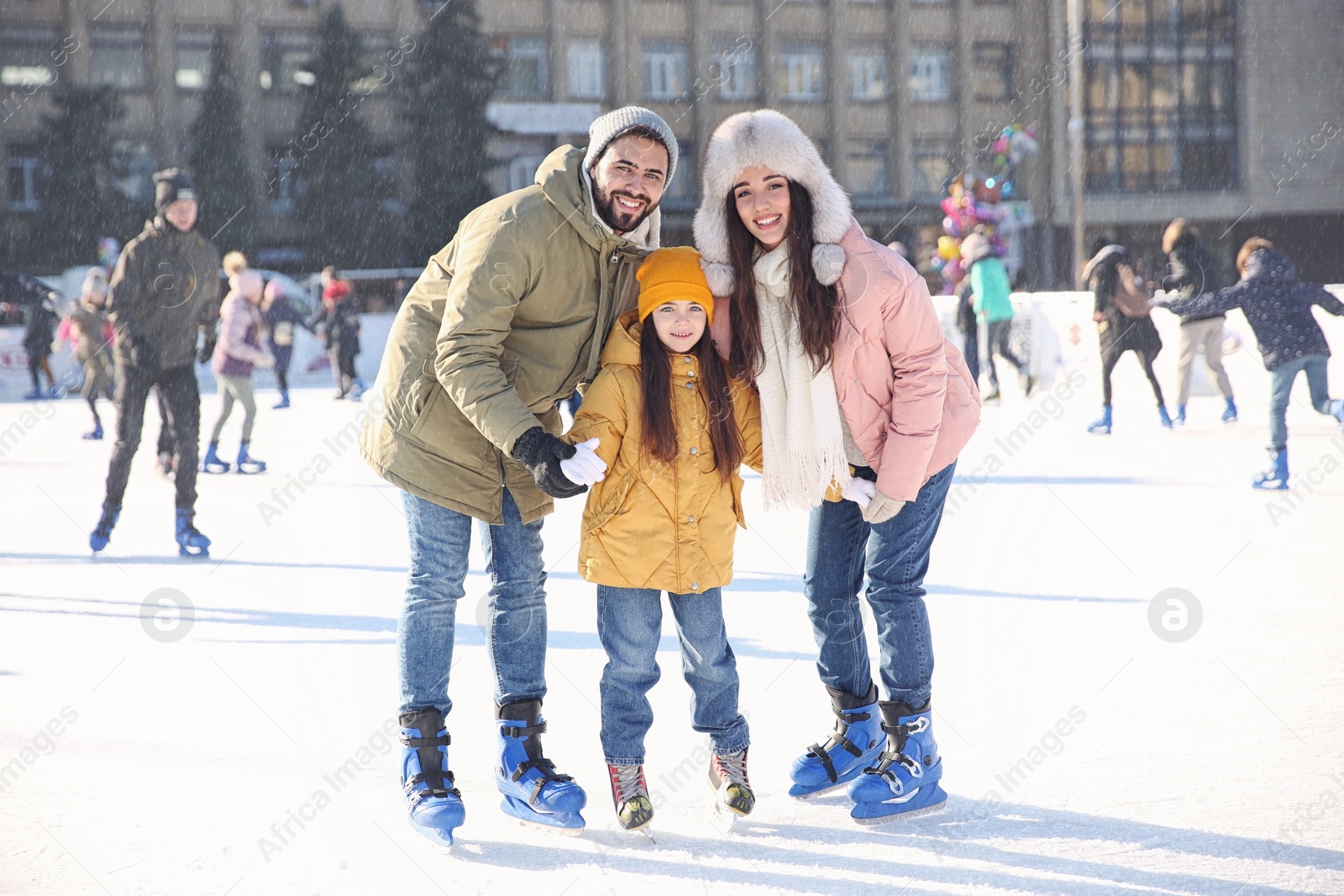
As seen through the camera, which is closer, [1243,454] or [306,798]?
[306,798]

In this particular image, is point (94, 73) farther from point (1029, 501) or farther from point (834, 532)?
point (834, 532)

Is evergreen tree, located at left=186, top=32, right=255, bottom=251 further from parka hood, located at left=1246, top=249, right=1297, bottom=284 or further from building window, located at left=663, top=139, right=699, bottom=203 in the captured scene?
parka hood, located at left=1246, top=249, right=1297, bottom=284

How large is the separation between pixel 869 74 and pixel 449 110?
12.9 m

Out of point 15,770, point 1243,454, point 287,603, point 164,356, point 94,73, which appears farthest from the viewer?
point 94,73

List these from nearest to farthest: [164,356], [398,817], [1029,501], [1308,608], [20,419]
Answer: [398,817], [1308,608], [164,356], [1029,501], [20,419]

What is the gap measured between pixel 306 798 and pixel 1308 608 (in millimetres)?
3048

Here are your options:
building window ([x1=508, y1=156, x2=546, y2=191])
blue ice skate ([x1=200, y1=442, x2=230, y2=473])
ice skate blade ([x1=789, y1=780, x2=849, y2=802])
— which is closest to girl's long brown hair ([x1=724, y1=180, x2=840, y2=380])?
ice skate blade ([x1=789, y1=780, x2=849, y2=802])

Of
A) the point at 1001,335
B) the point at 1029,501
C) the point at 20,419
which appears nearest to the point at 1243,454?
the point at 1029,501

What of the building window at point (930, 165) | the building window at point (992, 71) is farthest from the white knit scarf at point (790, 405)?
the building window at point (992, 71)

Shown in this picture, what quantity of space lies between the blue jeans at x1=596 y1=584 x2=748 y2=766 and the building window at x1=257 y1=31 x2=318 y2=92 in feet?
99.2

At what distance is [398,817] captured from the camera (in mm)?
2432

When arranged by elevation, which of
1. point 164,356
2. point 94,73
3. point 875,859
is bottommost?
point 875,859

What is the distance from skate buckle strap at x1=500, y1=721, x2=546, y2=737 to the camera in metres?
2.48

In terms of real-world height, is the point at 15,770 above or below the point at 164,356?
below
